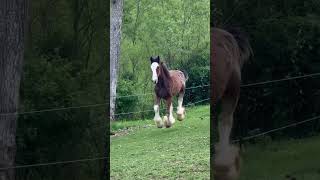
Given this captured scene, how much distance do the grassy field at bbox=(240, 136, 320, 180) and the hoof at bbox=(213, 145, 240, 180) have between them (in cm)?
9

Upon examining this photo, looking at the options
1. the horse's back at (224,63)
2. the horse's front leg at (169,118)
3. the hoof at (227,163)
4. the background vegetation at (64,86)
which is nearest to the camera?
the background vegetation at (64,86)

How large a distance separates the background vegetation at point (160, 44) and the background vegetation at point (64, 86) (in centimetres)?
34

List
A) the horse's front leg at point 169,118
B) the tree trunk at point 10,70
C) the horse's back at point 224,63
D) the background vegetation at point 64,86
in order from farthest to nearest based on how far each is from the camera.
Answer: the horse's front leg at point 169,118
the horse's back at point 224,63
the background vegetation at point 64,86
the tree trunk at point 10,70

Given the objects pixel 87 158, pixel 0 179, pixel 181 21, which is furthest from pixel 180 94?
pixel 0 179

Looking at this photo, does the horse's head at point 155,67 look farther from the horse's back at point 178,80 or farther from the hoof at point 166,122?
the hoof at point 166,122

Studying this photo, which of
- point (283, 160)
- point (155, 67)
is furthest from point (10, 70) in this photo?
point (283, 160)

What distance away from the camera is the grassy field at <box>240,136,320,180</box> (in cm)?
696

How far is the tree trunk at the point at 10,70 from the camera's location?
6484 millimetres

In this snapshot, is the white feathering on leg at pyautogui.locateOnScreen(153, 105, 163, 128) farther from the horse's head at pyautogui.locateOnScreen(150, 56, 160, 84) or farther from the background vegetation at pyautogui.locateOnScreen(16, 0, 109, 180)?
the background vegetation at pyautogui.locateOnScreen(16, 0, 109, 180)

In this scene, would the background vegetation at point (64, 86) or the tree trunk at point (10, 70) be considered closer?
A: the tree trunk at point (10, 70)

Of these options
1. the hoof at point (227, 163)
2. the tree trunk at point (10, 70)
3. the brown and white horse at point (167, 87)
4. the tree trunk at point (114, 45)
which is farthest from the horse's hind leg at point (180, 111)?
the tree trunk at point (10, 70)

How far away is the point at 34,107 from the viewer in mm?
6621

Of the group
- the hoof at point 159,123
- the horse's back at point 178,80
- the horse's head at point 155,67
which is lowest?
the hoof at point 159,123

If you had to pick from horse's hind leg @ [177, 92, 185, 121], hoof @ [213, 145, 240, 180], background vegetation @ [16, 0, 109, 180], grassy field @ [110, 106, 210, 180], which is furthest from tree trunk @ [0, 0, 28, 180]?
hoof @ [213, 145, 240, 180]
